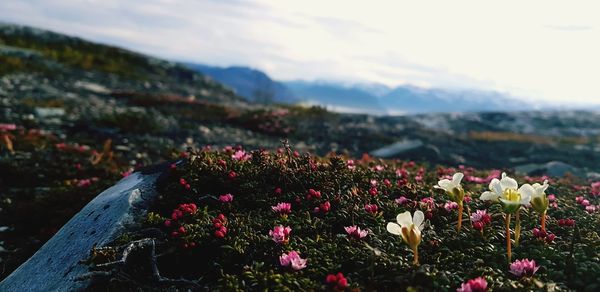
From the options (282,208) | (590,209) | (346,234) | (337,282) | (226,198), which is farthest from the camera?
(590,209)

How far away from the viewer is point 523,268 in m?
4.89

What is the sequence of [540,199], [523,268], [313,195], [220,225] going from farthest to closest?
[313,195] → [220,225] → [540,199] → [523,268]

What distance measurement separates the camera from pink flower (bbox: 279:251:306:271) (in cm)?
495

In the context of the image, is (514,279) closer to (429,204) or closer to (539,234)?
(539,234)

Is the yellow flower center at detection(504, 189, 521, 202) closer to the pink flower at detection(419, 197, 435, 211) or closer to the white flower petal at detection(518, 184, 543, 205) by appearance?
the white flower petal at detection(518, 184, 543, 205)

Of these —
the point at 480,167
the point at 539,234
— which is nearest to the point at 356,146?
the point at 480,167

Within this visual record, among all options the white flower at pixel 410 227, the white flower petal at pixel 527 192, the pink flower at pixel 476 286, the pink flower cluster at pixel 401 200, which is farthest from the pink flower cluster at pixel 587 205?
the white flower at pixel 410 227

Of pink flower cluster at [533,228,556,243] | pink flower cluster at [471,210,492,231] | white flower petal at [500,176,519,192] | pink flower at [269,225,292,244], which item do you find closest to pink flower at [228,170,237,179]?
pink flower at [269,225,292,244]

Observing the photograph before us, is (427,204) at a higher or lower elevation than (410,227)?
lower

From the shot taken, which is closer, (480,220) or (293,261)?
(293,261)

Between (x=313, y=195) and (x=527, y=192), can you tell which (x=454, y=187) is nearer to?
(x=527, y=192)

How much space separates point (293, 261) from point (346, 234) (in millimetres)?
1231

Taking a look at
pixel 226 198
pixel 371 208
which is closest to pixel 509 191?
pixel 371 208

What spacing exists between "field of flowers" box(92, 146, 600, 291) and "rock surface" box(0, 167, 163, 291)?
0.28 m
